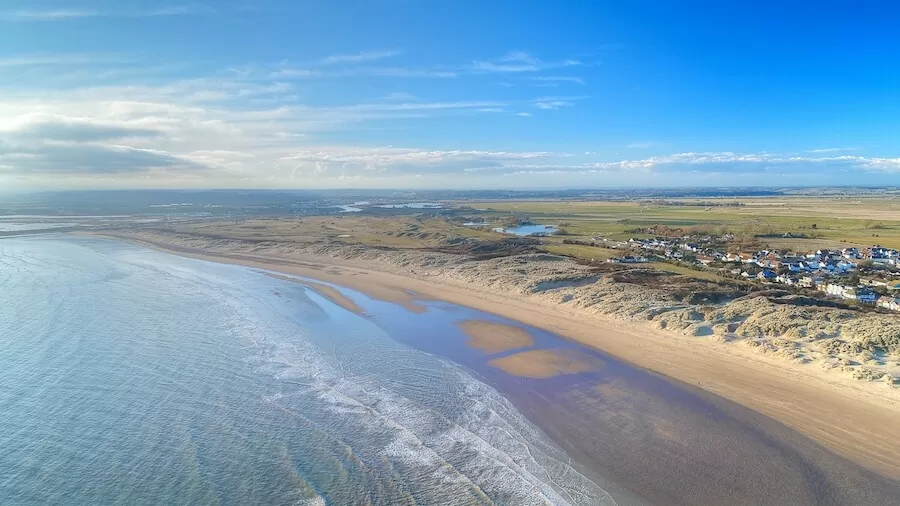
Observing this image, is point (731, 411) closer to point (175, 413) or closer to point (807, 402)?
point (807, 402)

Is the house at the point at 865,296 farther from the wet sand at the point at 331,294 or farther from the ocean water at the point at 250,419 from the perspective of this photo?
the wet sand at the point at 331,294

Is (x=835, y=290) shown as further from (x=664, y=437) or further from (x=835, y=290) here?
(x=664, y=437)

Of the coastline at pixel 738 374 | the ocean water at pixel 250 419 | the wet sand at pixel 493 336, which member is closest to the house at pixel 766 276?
the coastline at pixel 738 374

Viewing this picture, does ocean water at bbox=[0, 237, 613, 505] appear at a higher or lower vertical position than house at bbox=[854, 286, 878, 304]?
lower

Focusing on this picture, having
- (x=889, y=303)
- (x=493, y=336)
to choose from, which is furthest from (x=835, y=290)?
(x=493, y=336)

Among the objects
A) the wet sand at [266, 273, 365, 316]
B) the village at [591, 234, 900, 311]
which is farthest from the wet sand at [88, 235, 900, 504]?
the village at [591, 234, 900, 311]

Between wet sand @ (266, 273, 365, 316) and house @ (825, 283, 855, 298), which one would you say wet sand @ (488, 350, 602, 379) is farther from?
house @ (825, 283, 855, 298)
